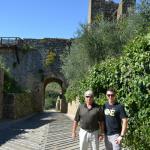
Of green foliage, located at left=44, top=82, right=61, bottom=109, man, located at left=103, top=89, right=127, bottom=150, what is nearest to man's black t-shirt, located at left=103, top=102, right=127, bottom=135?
man, located at left=103, top=89, right=127, bottom=150

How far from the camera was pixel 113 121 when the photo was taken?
24.7ft

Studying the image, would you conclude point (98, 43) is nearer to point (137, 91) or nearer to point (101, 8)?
point (101, 8)

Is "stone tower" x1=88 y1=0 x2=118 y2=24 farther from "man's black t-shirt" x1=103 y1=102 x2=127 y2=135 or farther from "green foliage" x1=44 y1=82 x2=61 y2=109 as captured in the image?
"man's black t-shirt" x1=103 y1=102 x2=127 y2=135

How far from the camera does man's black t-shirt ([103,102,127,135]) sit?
24.6 feet

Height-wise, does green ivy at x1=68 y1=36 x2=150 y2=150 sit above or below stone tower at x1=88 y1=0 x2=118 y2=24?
below

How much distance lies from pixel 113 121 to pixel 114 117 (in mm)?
70

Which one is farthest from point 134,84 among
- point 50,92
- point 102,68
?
point 50,92

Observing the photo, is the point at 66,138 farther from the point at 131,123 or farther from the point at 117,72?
the point at 131,123

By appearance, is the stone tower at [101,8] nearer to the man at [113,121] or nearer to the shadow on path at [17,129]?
the shadow on path at [17,129]

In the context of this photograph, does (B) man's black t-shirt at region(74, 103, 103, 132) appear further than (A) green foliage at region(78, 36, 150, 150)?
No

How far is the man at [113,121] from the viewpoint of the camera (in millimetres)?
7473

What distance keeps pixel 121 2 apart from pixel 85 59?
31.2ft

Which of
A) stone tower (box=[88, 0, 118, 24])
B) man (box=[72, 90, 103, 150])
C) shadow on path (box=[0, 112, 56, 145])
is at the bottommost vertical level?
shadow on path (box=[0, 112, 56, 145])

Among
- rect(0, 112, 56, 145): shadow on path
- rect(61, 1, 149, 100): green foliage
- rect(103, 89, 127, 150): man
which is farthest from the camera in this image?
rect(61, 1, 149, 100): green foliage
